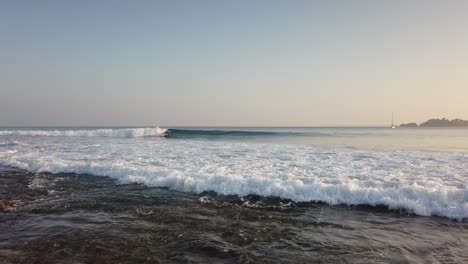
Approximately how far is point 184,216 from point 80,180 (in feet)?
21.1

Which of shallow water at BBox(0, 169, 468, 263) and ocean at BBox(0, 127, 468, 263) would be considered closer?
shallow water at BBox(0, 169, 468, 263)

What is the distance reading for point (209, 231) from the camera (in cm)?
676

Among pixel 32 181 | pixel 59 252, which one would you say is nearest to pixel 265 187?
pixel 59 252

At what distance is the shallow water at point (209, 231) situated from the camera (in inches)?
218

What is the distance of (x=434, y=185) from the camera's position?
33.6ft

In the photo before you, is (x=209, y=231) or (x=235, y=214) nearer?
(x=209, y=231)

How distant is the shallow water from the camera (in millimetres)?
5547

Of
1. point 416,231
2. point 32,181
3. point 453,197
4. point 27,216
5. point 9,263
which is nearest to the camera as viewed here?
point 9,263

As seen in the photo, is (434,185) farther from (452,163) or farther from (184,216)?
(184,216)

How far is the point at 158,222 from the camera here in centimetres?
739

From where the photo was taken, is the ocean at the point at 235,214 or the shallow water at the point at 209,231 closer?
the shallow water at the point at 209,231

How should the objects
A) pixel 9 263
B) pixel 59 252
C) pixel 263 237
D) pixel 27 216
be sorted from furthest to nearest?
pixel 27 216 < pixel 263 237 < pixel 59 252 < pixel 9 263

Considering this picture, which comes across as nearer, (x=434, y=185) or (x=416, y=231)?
(x=416, y=231)

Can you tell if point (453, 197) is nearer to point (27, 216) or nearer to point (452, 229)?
point (452, 229)
